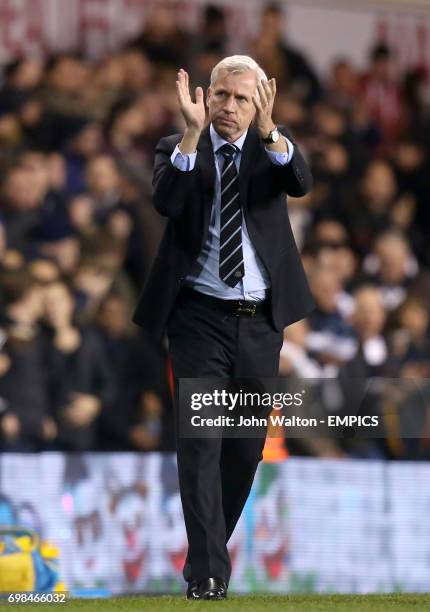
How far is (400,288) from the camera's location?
1097 centimetres

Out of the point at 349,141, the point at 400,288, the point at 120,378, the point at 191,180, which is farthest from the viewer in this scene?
the point at 349,141

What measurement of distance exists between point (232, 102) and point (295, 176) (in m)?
0.34

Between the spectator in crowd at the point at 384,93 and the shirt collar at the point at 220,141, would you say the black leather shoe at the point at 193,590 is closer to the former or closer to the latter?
the shirt collar at the point at 220,141

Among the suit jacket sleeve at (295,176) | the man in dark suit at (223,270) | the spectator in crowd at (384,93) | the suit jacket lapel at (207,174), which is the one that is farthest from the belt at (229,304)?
the spectator in crowd at (384,93)

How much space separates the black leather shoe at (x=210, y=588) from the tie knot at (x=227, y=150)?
1.49 metres

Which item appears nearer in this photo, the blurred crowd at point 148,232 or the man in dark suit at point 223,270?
the man in dark suit at point 223,270

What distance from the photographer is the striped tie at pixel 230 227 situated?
5.29 metres

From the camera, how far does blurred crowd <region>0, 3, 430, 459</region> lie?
8742 millimetres

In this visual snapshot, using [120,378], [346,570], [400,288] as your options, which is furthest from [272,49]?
[346,570]

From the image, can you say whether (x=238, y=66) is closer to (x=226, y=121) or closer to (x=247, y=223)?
(x=226, y=121)

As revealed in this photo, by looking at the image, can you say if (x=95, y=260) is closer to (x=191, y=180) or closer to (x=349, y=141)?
(x=349, y=141)

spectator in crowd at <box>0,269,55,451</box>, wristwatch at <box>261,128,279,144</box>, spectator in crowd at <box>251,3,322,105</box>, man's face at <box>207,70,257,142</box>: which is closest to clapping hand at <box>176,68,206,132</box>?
man's face at <box>207,70,257,142</box>

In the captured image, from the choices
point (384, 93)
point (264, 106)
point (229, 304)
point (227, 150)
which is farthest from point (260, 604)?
point (384, 93)

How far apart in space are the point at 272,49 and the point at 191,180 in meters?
7.55
